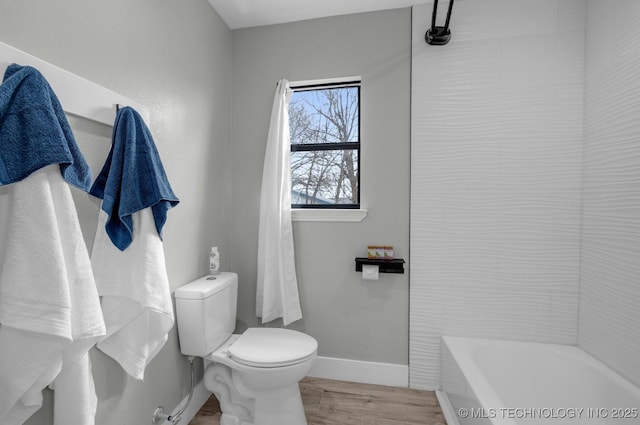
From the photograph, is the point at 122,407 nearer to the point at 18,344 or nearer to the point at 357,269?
the point at 18,344

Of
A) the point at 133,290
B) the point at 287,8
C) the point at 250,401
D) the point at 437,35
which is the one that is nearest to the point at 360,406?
the point at 250,401

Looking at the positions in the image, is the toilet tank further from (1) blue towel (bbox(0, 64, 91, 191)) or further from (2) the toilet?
(1) blue towel (bbox(0, 64, 91, 191))

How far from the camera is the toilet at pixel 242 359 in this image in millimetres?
1427

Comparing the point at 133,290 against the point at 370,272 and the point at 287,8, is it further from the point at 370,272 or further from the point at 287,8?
the point at 287,8

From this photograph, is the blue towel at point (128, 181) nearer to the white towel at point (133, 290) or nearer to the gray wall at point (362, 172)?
the white towel at point (133, 290)

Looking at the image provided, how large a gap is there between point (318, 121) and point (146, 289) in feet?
5.25

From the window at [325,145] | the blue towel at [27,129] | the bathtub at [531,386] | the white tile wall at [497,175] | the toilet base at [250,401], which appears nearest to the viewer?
the blue towel at [27,129]

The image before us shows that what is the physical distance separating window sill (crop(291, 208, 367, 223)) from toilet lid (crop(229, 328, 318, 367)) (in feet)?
2.49

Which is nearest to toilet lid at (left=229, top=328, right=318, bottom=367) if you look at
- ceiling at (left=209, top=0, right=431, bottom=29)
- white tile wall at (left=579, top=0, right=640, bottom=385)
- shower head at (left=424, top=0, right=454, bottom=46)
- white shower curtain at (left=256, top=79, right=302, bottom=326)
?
white shower curtain at (left=256, top=79, right=302, bottom=326)

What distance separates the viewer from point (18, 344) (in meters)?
0.72

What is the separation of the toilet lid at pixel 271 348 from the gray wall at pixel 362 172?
0.40 m

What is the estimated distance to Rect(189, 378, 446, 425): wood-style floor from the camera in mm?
1647

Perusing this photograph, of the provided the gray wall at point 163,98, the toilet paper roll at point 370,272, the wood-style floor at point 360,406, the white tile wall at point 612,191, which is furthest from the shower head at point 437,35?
the wood-style floor at point 360,406

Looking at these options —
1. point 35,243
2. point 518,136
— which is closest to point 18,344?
point 35,243
